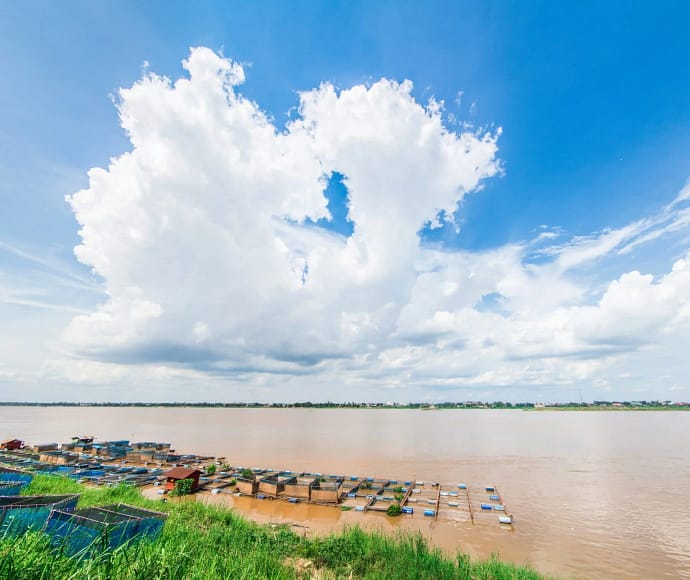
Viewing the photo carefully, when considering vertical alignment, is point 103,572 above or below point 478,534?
above

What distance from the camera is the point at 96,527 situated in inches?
286

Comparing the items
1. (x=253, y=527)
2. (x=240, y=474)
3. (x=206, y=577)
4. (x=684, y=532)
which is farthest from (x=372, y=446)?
(x=206, y=577)

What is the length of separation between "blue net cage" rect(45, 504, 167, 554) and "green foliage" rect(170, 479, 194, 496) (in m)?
16.0

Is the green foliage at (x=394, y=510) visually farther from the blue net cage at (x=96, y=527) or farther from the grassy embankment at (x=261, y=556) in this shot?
the blue net cage at (x=96, y=527)

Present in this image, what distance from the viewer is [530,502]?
2436 cm

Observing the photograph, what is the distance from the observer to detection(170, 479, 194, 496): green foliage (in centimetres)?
2250

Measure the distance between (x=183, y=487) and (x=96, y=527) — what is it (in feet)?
60.0

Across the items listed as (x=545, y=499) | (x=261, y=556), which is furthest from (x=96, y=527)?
(x=545, y=499)

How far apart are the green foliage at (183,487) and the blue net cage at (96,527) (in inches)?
631

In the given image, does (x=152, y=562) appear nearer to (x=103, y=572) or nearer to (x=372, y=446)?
(x=103, y=572)

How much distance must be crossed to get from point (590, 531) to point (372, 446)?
36195 millimetres

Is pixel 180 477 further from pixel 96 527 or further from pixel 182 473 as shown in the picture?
pixel 96 527

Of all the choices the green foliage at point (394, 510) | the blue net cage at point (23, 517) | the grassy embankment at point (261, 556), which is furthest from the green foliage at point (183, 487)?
the blue net cage at point (23, 517)

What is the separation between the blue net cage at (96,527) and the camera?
7023 mm
